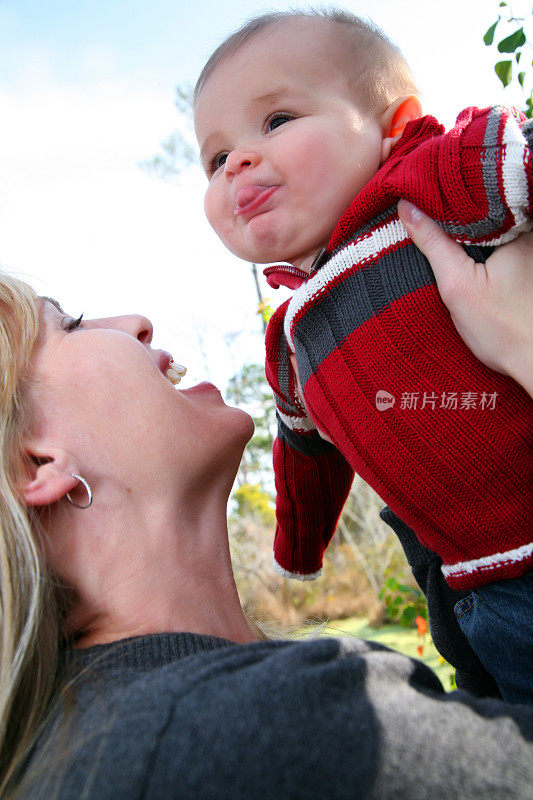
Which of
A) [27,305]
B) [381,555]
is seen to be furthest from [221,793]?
[381,555]

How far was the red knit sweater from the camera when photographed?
128 cm

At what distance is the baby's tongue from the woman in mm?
468

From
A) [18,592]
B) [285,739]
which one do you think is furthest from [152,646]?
[285,739]

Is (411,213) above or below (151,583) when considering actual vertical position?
above

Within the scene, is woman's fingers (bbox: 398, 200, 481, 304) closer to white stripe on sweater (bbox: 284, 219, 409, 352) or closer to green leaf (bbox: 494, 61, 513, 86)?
white stripe on sweater (bbox: 284, 219, 409, 352)

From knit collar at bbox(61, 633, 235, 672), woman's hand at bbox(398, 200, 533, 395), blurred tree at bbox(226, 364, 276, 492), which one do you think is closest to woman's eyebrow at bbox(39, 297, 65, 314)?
knit collar at bbox(61, 633, 235, 672)

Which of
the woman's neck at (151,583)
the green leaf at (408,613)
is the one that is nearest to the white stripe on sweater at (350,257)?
the woman's neck at (151,583)

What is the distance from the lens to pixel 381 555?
7844 millimetres

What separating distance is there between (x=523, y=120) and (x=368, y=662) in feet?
3.80

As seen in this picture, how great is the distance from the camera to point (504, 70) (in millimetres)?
1894

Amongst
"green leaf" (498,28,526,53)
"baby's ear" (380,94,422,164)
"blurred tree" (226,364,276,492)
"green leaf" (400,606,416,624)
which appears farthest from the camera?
"blurred tree" (226,364,276,492)

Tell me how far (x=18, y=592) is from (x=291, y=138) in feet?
4.05

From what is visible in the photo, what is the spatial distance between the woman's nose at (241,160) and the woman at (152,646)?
52 centimetres

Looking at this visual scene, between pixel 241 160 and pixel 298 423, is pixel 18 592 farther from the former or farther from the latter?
pixel 241 160
